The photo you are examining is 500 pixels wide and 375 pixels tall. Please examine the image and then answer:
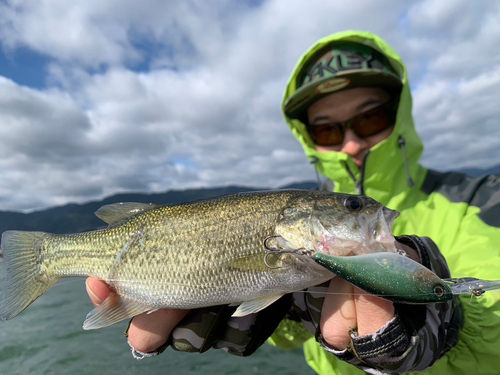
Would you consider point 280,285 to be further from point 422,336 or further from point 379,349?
point 422,336

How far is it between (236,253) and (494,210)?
2671 mm

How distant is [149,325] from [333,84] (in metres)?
3.34

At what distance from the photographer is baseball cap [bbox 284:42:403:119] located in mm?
3494

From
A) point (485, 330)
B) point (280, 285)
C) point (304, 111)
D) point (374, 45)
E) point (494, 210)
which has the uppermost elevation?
point (374, 45)

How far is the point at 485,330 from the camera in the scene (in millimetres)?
2039

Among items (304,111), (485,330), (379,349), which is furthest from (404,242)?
(304,111)

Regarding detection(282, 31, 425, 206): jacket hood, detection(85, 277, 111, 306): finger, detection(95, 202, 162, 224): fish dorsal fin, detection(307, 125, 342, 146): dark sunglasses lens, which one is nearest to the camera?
detection(85, 277, 111, 306): finger

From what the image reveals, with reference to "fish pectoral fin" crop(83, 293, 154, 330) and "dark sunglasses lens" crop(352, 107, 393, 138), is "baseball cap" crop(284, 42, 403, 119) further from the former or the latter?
"fish pectoral fin" crop(83, 293, 154, 330)

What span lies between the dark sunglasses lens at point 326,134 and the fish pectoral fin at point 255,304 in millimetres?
2511

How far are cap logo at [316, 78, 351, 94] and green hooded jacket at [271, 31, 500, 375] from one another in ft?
1.91

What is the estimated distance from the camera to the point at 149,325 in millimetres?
2061

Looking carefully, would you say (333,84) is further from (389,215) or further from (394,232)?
(389,215)

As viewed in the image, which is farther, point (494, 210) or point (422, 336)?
point (494, 210)

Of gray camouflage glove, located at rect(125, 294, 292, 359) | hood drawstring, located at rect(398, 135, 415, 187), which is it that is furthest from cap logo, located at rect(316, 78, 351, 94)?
gray camouflage glove, located at rect(125, 294, 292, 359)
